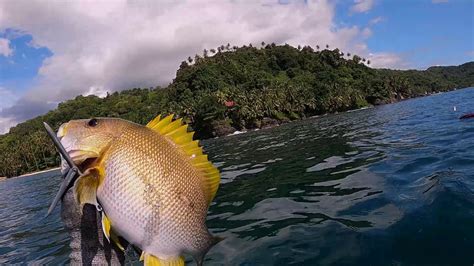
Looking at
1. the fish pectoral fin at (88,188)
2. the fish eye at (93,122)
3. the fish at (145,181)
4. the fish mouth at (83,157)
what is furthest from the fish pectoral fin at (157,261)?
the fish eye at (93,122)

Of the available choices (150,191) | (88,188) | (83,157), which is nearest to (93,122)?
(83,157)

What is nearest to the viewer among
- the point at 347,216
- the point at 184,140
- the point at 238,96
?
the point at 184,140

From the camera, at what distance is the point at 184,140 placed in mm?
2775

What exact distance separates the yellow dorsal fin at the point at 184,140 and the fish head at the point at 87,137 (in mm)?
275

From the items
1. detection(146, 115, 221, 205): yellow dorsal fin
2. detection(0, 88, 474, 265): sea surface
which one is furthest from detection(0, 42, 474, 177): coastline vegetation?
detection(146, 115, 221, 205): yellow dorsal fin

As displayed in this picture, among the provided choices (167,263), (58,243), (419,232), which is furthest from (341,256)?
(58,243)

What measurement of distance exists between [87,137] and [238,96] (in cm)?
10696

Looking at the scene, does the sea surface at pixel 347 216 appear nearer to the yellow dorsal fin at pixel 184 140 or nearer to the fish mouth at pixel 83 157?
the yellow dorsal fin at pixel 184 140

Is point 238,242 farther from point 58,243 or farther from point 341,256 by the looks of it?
point 58,243

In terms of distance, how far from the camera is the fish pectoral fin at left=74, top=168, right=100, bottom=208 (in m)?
2.38

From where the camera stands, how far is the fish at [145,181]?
2434 mm

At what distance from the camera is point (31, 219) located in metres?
16.2

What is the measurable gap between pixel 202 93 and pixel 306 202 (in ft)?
358

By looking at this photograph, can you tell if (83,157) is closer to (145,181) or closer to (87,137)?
(87,137)
